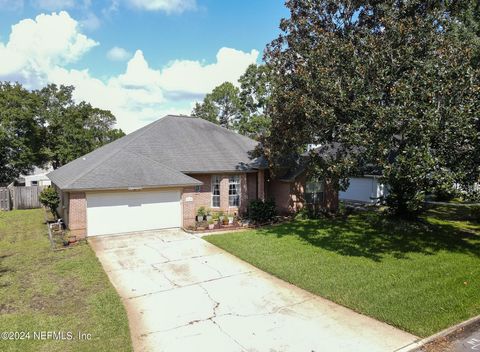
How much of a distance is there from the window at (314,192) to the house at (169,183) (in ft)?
0.21

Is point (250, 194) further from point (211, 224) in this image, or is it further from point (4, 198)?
point (4, 198)

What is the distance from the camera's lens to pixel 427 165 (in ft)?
36.5

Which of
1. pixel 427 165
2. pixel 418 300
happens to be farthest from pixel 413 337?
pixel 427 165

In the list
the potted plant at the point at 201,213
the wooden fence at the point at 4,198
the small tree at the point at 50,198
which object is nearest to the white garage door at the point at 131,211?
the potted plant at the point at 201,213

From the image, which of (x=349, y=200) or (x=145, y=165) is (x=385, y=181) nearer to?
(x=145, y=165)

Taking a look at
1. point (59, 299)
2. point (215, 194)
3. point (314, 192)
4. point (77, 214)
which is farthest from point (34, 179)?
point (59, 299)

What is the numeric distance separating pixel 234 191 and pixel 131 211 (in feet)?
21.2

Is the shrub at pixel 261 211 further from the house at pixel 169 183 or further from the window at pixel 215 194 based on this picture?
the window at pixel 215 194

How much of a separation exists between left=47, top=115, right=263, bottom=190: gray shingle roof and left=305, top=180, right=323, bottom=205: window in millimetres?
3532

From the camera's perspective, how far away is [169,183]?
693 inches

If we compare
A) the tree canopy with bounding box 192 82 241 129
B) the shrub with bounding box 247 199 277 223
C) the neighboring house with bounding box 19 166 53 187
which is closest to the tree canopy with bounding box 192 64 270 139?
the tree canopy with bounding box 192 82 241 129

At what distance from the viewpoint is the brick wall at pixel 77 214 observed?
15867 millimetres

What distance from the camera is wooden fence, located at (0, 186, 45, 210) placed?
25.4m

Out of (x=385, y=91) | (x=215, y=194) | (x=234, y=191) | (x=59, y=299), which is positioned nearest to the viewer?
(x=59, y=299)
